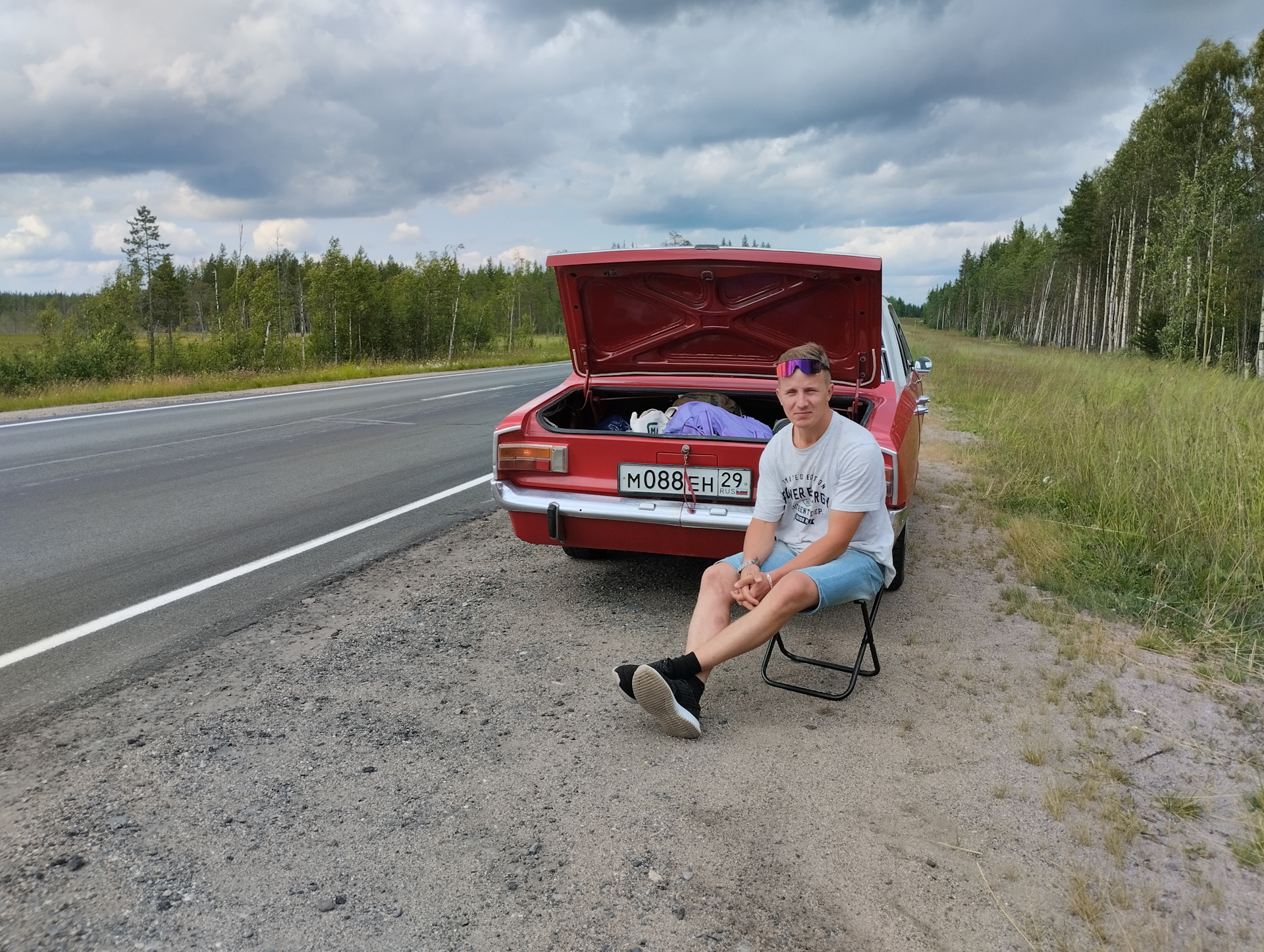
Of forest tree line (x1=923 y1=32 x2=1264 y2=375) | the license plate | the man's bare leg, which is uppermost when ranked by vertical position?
forest tree line (x1=923 y1=32 x2=1264 y2=375)

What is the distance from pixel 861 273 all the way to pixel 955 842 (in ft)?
9.02

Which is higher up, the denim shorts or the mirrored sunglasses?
the mirrored sunglasses

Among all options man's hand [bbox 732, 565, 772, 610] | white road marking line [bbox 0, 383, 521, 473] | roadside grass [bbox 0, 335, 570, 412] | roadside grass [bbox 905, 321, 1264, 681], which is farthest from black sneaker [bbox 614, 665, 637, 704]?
roadside grass [bbox 0, 335, 570, 412]

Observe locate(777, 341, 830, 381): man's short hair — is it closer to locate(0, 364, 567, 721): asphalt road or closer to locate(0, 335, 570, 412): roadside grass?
locate(0, 364, 567, 721): asphalt road

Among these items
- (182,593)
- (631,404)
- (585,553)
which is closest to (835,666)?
(585,553)

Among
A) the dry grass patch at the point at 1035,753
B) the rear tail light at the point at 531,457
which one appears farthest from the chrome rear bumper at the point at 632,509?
the dry grass patch at the point at 1035,753

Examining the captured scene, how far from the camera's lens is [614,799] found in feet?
8.63

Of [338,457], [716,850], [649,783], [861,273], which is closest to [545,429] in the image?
[861,273]

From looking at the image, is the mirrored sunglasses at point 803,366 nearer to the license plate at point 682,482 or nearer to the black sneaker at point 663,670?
the license plate at point 682,482

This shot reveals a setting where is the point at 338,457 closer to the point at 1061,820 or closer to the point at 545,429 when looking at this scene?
the point at 545,429

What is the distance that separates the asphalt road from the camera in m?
4.00

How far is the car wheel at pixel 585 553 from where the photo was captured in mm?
5277

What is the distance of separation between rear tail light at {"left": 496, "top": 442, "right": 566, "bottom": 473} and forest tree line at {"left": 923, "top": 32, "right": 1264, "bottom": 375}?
17.0 metres

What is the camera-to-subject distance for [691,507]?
4113 mm
